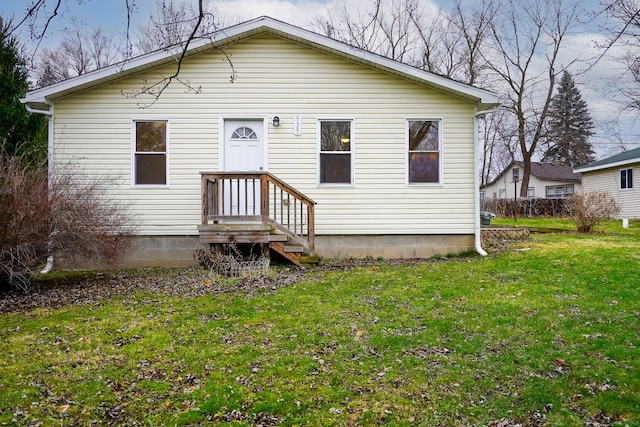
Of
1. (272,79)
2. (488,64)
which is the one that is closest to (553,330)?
(272,79)

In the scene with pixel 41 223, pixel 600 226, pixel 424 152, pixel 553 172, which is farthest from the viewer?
pixel 553 172

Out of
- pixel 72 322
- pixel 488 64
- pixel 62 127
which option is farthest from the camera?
pixel 488 64

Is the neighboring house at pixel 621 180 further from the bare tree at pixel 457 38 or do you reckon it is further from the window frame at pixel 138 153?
the window frame at pixel 138 153

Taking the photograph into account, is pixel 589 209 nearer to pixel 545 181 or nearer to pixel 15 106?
pixel 15 106

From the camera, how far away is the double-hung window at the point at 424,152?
9102mm

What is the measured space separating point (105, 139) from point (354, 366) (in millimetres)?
7564

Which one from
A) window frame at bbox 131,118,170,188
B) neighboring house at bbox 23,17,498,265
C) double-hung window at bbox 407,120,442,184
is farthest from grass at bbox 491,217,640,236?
window frame at bbox 131,118,170,188

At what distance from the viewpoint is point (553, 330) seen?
4336 mm

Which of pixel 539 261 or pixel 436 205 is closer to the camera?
pixel 539 261

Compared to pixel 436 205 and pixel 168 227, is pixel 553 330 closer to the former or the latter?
pixel 436 205

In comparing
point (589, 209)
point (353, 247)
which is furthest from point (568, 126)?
point (353, 247)

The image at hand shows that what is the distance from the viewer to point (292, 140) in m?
8.92

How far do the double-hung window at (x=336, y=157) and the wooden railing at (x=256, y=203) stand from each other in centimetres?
90

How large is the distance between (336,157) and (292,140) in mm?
1000
